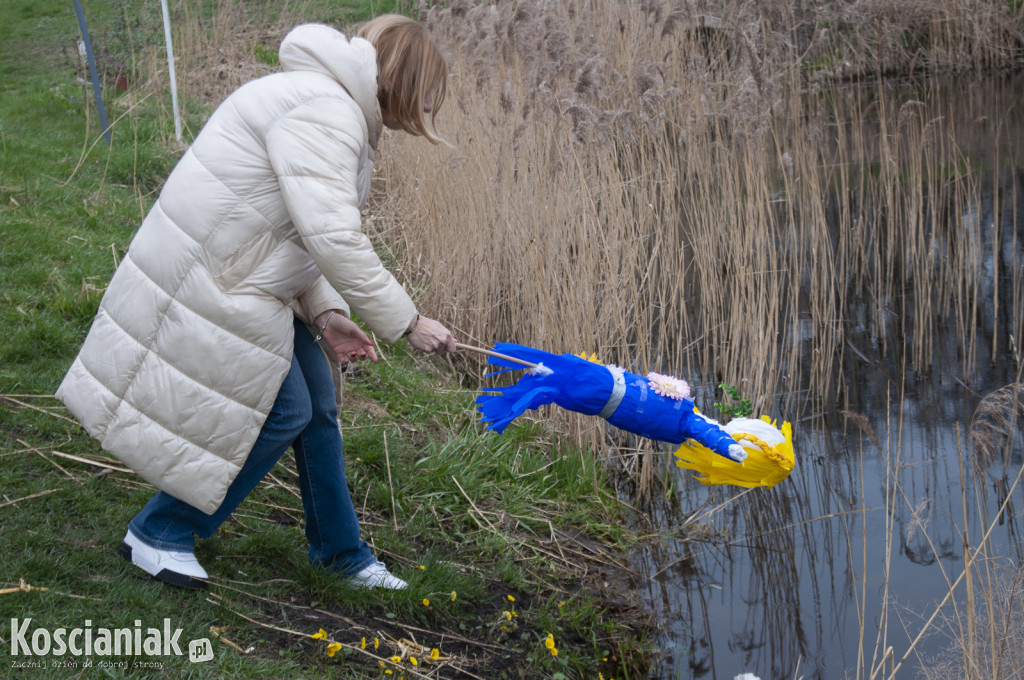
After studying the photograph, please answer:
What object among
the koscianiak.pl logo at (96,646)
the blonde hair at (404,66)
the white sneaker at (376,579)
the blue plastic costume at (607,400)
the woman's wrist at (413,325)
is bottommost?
the white sneaker at (376,579)

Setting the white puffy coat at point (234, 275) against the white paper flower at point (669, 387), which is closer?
the white puffy coat at point (234, 275)

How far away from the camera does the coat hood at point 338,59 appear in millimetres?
2033

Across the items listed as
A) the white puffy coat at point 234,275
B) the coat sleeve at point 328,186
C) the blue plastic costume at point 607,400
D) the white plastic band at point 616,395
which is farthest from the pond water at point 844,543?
the white puffy coat at point 234,275

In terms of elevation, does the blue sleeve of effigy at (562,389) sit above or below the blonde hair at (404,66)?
below

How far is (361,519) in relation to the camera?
3.06 metres

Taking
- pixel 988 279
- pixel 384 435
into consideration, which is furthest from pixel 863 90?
pixel 384 435

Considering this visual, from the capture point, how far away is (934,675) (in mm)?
2475

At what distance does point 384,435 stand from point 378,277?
141 cm

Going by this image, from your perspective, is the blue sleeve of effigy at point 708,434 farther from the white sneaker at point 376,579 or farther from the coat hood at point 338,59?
the coat hood at point 338,59

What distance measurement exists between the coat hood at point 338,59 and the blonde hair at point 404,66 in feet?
0.10

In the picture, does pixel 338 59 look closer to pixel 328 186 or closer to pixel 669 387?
pixel 328 186

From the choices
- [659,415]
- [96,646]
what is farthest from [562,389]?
[96,646]

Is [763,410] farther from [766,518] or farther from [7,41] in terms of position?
[7,41]

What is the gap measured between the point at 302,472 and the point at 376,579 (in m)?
0.43
